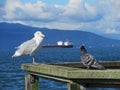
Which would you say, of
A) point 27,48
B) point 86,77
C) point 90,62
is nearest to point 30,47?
point 27,48

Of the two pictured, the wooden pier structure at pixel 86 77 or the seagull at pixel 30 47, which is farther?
the seagull at pixel 30 47

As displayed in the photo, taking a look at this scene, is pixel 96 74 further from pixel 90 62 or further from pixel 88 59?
pixel 88 59

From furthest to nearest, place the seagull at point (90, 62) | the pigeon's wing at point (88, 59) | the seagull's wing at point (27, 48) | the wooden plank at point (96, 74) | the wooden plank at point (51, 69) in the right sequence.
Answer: the seagull's wing at point (27, 48), the pigeon's wing at point (88, 59), the seagull at point (90, 62), the wooden plank at point (51, 69), the wooden plank at point (96, 74)

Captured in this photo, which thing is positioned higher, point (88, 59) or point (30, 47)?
point (30, 47)


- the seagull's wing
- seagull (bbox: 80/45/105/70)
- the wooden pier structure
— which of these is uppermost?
the seagull's wing

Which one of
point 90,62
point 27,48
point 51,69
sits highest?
point 27,48

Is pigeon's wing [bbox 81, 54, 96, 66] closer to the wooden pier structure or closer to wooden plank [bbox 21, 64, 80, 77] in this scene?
wooden plank [bbox 21, 64, 80, 77]

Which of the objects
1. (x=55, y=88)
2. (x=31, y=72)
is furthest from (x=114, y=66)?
(x=55, y=88)

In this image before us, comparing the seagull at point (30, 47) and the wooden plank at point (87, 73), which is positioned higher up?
the seagull at point (30, 47)

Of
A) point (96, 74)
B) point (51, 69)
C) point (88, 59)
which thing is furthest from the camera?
point (88, 59)

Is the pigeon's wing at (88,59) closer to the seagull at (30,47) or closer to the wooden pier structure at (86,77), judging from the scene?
the wooden pier structure at (86,77)

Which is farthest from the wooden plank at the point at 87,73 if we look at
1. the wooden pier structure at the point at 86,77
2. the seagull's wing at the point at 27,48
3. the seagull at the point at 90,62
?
the seagull's wing at the point at 27,48

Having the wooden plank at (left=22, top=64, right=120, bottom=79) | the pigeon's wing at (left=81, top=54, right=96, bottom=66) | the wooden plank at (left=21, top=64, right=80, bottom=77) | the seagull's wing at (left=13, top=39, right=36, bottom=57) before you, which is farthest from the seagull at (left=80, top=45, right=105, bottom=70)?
the seagull's wing at (left=13, top=39, right=36, bottom=57)

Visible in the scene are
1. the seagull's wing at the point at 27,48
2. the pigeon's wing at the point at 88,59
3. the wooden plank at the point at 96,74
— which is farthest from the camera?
the seagull's wing at the point at 27,48
